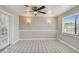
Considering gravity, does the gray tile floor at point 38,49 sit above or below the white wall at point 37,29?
below

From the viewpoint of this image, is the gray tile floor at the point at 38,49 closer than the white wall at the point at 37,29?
Yes

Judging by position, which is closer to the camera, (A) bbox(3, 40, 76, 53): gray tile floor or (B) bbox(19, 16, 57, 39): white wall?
(A) bbox(3, 40, 76, 53): gray tile floor

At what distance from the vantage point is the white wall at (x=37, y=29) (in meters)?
9.06

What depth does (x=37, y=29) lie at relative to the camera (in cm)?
911

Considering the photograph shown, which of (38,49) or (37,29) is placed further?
(37,29)

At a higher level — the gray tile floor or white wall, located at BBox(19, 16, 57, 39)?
white wall, located at BBox(19, 16, 57, 39)

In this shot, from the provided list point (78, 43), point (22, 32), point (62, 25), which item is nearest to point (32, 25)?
point (22, 32)

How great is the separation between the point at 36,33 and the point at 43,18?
1439mm

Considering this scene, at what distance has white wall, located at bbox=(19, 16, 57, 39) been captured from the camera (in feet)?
29.7

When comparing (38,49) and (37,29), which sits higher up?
(37,29)
